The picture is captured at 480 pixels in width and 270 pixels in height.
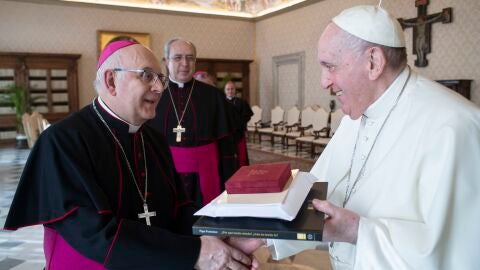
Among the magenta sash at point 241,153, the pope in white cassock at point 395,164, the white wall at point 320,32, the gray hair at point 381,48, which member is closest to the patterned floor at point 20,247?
the magenta sash at point 241,153

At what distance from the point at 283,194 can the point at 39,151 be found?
955 mm

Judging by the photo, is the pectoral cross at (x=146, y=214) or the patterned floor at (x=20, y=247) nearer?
the pectoral cross at (x=146, y=214)

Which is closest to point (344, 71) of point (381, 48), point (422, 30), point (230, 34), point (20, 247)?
point (381, 48)

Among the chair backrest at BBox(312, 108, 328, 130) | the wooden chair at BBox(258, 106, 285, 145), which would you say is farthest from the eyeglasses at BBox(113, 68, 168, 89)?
the wooden chair at BBox(258, 106, 285, 145)

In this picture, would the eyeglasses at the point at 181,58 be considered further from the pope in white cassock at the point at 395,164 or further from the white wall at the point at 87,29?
the white wall at the point at 87,29

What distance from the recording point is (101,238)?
1.44 m

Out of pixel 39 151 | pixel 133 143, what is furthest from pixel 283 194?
pixel 39 151

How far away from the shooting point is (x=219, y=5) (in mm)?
15594

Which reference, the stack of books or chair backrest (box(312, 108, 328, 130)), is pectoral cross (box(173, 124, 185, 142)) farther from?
chair backrest (box(312, 108, 328, 130))

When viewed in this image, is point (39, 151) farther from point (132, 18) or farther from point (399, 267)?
point (132, 18)

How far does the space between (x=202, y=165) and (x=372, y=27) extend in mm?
2381

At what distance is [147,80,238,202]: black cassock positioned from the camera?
3.74 m

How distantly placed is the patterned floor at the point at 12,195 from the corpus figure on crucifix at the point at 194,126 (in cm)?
181

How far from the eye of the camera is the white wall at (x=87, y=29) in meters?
12.7
